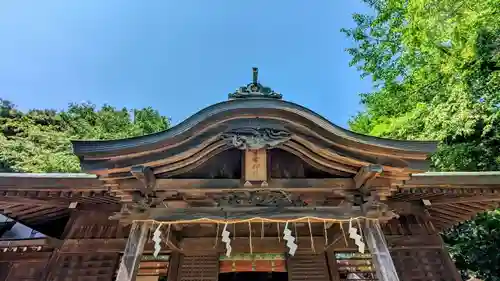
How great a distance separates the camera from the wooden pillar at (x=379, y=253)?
3.90 meters

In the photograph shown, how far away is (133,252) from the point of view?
4.06 meters

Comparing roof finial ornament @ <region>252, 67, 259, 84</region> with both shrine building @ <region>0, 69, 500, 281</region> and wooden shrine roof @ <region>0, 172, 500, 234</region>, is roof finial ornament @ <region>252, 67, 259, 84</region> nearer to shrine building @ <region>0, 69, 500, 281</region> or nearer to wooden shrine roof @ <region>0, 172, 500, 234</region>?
shrine building @ <region>0, 69, 500, 281</region>

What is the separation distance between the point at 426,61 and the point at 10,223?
51.1 feet

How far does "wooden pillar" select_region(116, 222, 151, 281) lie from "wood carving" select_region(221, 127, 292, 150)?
5.43 ft

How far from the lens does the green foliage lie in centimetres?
1491

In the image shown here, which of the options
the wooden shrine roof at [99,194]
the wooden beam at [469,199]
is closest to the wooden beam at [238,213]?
the wooden shrine roof at [99,194]

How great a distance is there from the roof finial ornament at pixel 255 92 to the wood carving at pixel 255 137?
533 millimetres

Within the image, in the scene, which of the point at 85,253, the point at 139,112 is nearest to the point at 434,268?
the point at 85,253

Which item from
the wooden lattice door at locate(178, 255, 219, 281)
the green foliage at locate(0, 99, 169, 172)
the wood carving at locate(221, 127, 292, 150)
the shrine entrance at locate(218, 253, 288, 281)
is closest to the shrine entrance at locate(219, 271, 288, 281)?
the shrine entrance at locate(218, 253, 288, 281)

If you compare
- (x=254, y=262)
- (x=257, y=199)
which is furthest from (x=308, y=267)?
(x=257, y=199)

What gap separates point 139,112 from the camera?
23141 millimetres

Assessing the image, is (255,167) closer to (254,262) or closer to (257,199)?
(257,199)

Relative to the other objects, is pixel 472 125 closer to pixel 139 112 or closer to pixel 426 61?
pixel 426 61

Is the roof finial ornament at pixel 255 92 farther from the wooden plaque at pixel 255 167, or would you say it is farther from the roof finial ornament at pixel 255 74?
the wooden plaque at pixel 255 167
